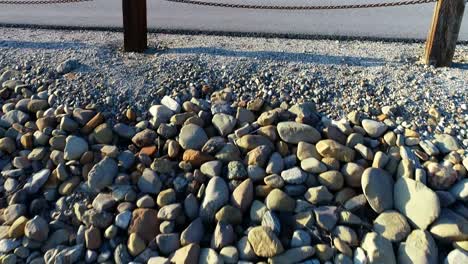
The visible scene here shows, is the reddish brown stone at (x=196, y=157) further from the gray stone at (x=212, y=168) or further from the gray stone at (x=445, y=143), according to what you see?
the gray stone at (x=445, y=143)

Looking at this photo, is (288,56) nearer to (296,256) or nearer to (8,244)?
(296,256)

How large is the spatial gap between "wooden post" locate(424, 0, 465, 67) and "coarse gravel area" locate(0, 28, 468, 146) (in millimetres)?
109

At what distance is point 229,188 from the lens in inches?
130

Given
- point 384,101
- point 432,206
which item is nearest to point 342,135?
point 384,101

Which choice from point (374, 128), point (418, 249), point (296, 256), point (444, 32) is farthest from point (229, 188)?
point (444, 32)

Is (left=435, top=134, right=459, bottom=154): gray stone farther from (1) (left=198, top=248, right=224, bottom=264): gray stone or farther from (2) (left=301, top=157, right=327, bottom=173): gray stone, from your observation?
(1) (left=198, top=248, right=224, bottom=264): gray stone

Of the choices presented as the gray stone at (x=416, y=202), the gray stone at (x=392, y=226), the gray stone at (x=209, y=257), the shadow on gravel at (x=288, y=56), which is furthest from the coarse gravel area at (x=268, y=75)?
the gray stone at (x=209, y=257)

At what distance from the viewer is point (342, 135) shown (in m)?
3.48

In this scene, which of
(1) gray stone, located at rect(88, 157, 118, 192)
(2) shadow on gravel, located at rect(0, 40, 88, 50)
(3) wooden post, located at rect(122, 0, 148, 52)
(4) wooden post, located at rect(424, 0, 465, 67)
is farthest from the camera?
(2) shadow on gravel, located at rect(0, 40, 88, 50)

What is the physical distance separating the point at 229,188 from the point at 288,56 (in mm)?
1589

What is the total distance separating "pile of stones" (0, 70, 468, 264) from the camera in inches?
119

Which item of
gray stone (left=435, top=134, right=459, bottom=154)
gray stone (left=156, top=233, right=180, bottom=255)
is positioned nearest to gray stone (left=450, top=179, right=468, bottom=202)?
gray stone (left=435, top=134, right=459, bottom=154)

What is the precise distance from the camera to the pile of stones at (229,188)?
304cm

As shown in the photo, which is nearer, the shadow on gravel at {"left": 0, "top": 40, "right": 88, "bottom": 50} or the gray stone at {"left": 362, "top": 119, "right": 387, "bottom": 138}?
the gray stone at {"left": 362, "top": 119, "right": 387, "bottom": 138}
